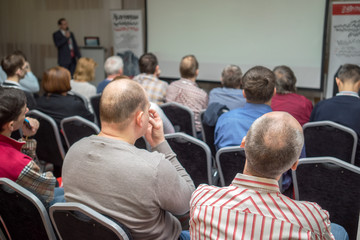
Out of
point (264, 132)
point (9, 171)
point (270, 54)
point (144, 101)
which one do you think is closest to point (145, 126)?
point (144, 101)

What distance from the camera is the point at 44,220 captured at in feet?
5.23

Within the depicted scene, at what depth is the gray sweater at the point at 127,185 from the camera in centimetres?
139

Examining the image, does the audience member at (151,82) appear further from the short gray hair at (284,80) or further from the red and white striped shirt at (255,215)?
the red and white striped shirt at (255,215)

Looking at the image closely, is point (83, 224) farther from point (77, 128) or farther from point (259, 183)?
point (77, 128)

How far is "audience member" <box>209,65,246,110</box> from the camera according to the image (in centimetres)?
367

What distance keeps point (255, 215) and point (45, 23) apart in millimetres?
8727

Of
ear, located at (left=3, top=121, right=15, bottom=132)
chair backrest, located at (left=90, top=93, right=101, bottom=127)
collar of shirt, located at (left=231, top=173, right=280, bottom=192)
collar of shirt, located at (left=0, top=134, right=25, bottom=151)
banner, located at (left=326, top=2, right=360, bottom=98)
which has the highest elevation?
banner, located at (left=326, top=2, right=360, bottom=98)

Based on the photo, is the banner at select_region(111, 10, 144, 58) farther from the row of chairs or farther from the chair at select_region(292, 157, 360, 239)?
the row of chairs

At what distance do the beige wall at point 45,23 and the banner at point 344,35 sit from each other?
3965mm

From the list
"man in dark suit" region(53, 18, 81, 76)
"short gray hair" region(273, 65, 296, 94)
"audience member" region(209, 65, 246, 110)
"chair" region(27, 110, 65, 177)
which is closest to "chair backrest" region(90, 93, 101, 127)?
"chair" region(27, 110, 65, 177)

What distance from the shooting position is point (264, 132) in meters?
1.26

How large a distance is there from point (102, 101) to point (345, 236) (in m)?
1.24

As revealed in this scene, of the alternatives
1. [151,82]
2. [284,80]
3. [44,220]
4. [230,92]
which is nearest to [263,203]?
[44,220]

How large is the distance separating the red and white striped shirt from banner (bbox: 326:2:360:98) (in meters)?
4.50
